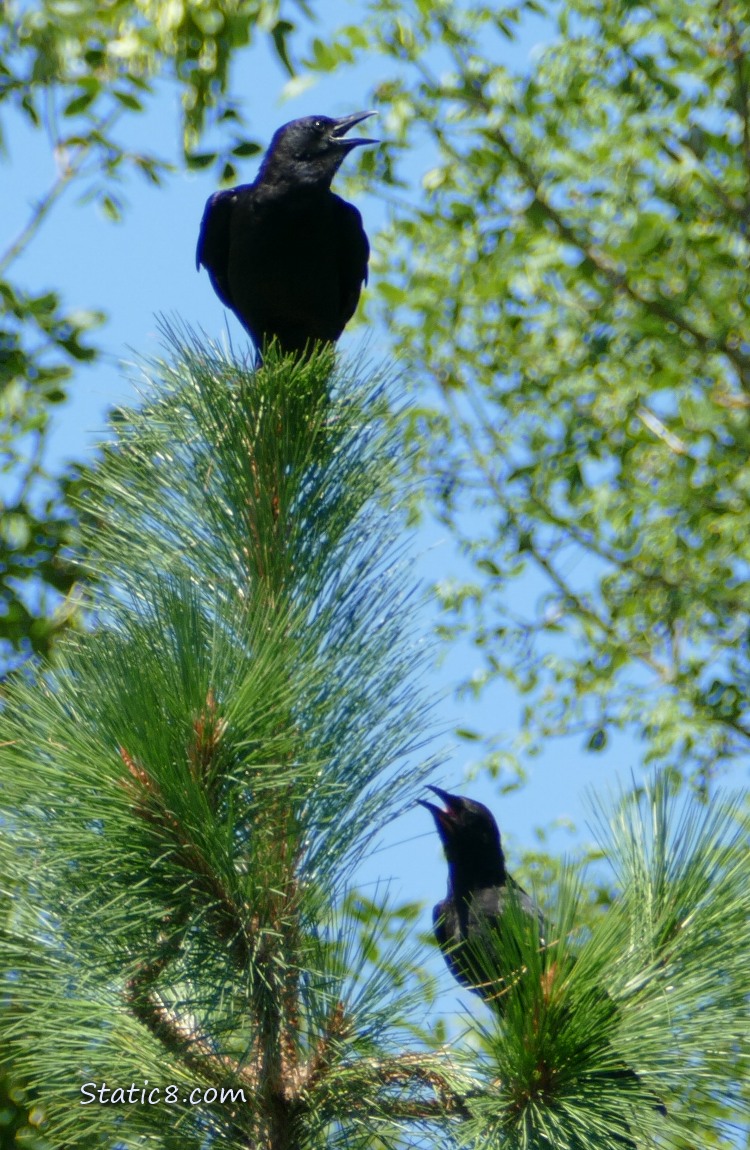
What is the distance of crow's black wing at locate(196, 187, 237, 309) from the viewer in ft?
12.5

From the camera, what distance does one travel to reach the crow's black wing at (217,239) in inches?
150

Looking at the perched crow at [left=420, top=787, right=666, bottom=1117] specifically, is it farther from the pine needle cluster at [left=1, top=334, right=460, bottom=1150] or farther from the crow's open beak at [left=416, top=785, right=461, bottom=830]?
the pine needle cluster at [left=1, top=334, right=460, bottom=1150]

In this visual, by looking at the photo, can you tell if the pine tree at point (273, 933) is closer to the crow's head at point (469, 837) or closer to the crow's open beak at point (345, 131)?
the crow's head at point (469, 837)

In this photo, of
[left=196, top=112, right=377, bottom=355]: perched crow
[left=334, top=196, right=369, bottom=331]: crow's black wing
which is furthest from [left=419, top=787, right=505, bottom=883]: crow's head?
[left=334, top=196, right=369, bottom=331]: crow's black wing

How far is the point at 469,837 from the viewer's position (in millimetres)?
2883

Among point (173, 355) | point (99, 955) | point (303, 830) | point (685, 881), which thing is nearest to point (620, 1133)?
point (685, 881)

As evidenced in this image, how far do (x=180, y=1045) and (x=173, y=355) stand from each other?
1.08m

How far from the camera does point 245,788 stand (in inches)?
64.2

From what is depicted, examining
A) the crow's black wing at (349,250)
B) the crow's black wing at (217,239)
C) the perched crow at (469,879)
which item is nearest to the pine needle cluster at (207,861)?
the perched crow at (469,879)

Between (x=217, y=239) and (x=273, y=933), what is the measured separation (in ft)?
8.96

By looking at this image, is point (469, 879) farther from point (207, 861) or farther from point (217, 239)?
point (217, 239)

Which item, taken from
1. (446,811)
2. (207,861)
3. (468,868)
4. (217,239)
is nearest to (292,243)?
(217,239)

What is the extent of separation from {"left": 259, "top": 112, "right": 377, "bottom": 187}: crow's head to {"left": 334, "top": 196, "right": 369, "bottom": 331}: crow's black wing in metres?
0.10

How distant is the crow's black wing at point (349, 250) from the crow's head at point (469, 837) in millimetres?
1392
